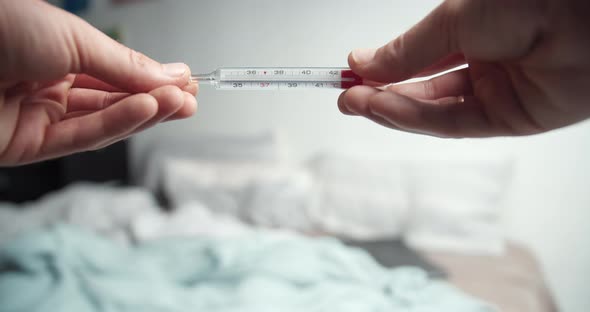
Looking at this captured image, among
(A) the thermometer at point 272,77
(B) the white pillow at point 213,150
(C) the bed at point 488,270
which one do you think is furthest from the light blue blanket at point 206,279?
(B) the white pillow at point 213,150

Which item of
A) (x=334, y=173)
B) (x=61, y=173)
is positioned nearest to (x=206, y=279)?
(x=334, y=173)

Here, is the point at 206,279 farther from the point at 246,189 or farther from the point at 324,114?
the point at 324,114

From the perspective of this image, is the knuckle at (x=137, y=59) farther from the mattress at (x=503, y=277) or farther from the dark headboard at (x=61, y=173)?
the dark headboard at (x=61, y=173)

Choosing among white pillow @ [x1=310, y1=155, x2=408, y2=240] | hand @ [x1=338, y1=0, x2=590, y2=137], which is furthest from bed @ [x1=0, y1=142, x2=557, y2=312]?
hand @ [x1=338, y1=0, x2=590, y2=137]

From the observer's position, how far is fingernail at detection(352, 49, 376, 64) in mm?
613

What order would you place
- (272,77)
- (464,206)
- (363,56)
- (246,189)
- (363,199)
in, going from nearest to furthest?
1. (363,56)
2. (272,77)
3. (464,206)
4. (363,199)
5. (246,189)

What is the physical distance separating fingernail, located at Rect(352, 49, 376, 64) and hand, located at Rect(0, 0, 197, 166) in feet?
0.85

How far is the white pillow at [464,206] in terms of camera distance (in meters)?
1.61

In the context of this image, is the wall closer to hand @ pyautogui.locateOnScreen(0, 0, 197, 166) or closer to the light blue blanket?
the light blue blanket

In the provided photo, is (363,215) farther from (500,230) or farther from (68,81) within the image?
(68,81)

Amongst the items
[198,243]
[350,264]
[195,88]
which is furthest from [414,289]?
[195,88]

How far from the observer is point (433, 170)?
66.0 inches

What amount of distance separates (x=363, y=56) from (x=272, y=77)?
180 mm

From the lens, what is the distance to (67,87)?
0.68m
